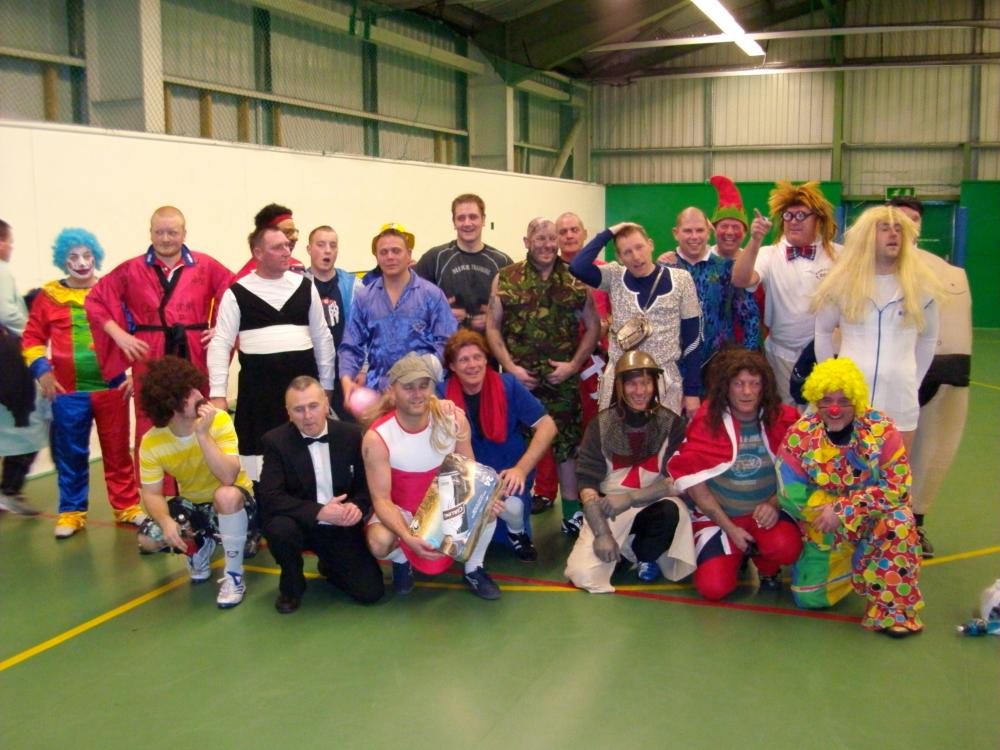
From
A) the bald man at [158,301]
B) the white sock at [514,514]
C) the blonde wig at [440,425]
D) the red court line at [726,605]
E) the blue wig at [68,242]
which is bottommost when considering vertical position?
the red court line at [726,605]

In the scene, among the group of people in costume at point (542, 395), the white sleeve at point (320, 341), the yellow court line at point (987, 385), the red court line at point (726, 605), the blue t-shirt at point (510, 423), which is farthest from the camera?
the yellow court line at point (987, 385)

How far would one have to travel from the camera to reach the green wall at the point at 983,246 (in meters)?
A: 14.4

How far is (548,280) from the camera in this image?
14.4 feet

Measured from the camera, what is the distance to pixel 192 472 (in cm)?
387

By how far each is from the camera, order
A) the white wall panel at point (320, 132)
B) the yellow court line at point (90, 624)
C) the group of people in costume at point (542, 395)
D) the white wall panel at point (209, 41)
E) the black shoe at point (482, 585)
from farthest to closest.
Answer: the white wall panel at point (320, 132) < the white wall panel at point (209, 41) < the black shoe at point (482, 585) < the group of people in costume at point (542, 395) < the yellow court line at point (90, 624)

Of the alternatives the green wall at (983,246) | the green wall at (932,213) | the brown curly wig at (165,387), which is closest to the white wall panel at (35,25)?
the brown curly wig at (165,387)

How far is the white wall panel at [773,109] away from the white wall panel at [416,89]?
18.4 ft

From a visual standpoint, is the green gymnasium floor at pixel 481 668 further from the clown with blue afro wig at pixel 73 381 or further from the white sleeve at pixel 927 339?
the white sleeve at pixel 927 339

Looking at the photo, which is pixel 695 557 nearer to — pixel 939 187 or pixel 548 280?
pixel 548 280

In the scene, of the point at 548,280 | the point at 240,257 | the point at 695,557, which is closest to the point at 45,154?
the point at 240,257

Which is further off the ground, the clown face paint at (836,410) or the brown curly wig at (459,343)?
the brown curly wig at (459,343)

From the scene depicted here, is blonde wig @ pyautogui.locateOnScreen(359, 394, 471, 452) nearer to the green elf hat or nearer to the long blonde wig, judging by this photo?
the long blonde wig

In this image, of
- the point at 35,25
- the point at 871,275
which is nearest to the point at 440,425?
the point at 871,275

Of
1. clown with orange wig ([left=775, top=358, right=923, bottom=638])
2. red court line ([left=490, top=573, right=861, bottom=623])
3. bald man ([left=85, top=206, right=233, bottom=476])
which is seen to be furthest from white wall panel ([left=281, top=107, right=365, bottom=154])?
clown with orange wig ([left=775, top=358, right=923, bottom=638])
